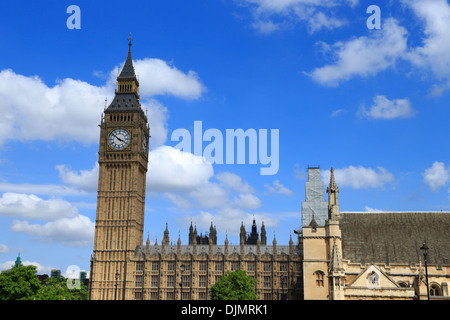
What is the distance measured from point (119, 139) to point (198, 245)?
31247 mm

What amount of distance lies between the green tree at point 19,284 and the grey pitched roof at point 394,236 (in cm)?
5068

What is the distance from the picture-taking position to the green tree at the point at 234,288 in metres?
84.9

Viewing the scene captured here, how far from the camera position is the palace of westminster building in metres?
80.9

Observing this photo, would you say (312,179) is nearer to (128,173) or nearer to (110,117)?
(128,173)

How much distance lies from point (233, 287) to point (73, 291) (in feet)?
120

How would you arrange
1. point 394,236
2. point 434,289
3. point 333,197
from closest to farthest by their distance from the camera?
1. point 434,289
2. point 394,236
3. point 333,197

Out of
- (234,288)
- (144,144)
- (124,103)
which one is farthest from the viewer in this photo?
(144,144)

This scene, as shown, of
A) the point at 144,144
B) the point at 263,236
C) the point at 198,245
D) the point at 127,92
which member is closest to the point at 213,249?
the point at 198,245

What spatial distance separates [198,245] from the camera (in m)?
113

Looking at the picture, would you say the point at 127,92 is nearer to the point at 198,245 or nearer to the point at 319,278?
the point at 198,245

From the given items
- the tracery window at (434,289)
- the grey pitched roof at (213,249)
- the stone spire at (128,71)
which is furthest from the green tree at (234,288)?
the stone spire at (128,71)

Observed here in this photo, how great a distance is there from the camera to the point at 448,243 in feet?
255

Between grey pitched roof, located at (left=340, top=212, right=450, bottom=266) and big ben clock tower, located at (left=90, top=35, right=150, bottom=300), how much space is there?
50446 millimetres
